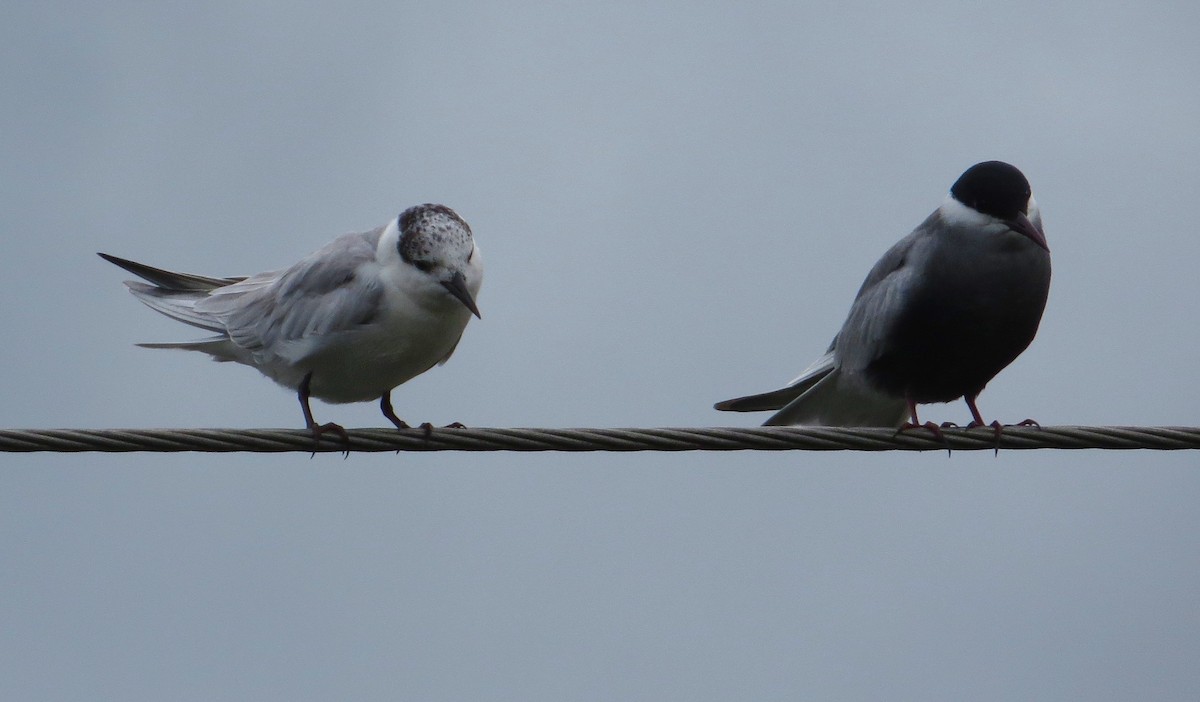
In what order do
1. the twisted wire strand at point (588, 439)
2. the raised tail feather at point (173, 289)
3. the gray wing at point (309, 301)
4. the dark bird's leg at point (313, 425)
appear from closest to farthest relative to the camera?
1. the twisted wire strand at point (588, 439)
2. the dark bird's leg at point (313, 425)
3. the gray wing at point (309, 301)
4. the raised tail feather at point (173, 289)

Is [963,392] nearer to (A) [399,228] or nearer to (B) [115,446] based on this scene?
(A) [399,228]

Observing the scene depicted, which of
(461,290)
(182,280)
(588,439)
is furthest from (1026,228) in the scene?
(182,280)

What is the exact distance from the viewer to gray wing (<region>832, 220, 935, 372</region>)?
7039 mm

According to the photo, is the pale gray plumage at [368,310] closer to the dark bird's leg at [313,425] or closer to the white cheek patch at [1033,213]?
the dark bird's leg at [313,425]

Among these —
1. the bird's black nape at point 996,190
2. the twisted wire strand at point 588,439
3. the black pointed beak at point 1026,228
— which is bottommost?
the twisted wire strand at point 588,439

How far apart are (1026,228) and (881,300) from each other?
0.74 m

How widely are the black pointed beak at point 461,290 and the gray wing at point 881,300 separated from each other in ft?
6.66

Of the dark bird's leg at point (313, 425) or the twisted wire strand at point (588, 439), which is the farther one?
the dark bird's leg at point (313, 425)

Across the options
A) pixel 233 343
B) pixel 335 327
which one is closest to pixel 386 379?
pixel 335 327

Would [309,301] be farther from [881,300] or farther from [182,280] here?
[881,300]

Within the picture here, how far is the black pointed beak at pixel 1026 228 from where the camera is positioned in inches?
268

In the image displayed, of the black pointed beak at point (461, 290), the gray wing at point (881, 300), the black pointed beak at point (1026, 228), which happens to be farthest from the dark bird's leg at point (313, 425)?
the black pointed beak at point (1026, 228)

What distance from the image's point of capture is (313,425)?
20.1 feet

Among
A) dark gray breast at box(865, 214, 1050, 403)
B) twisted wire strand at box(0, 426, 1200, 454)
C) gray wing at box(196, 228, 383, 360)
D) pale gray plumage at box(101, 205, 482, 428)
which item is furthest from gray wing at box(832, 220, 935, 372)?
gray wing at box(196, 228, 383, 360)
